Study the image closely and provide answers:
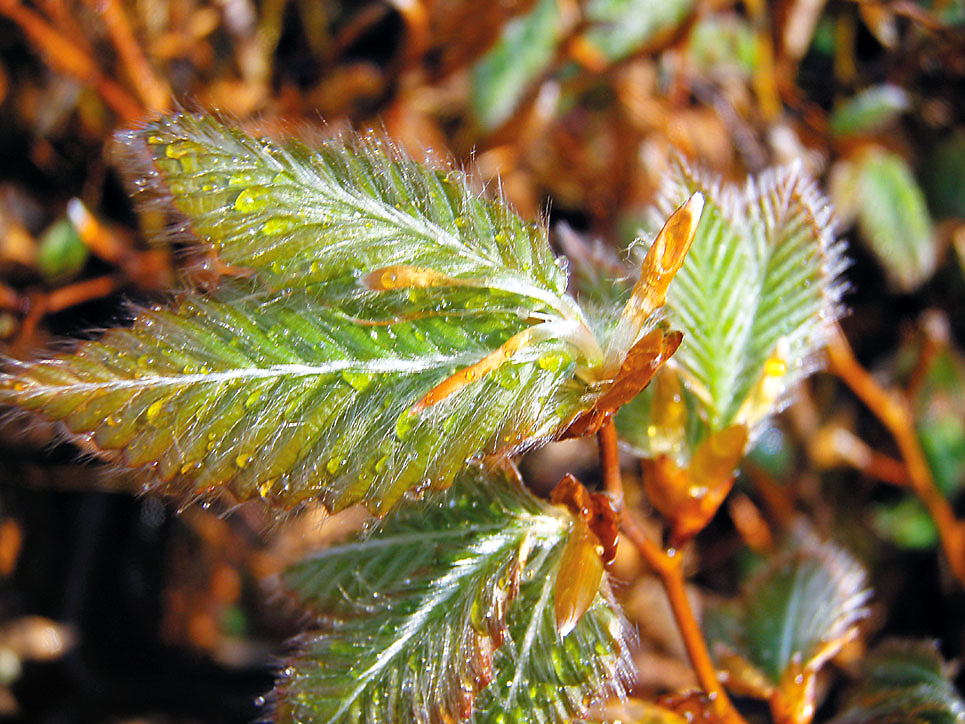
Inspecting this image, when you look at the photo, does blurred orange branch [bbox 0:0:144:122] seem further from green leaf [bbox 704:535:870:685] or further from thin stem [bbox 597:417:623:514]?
green leaf [bbox 704:535:870:685]

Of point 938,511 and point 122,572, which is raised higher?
point 122,572

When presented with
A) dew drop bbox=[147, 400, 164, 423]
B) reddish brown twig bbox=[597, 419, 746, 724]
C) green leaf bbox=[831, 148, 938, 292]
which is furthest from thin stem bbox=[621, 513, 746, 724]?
green leaf bbox=[831, 148, 938, 292]

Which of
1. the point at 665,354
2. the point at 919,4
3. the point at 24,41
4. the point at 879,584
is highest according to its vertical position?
the point at 24,41

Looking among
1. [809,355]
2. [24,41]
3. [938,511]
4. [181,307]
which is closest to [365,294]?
[181,307]

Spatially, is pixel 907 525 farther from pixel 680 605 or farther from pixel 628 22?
pixel 628 22

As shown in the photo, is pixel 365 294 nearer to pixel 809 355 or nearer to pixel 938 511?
pixel 809 355

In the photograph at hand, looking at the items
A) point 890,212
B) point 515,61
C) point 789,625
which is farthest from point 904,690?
point 515,61

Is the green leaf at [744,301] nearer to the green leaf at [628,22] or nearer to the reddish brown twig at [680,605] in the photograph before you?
the reddish brown twig at [680,605]
